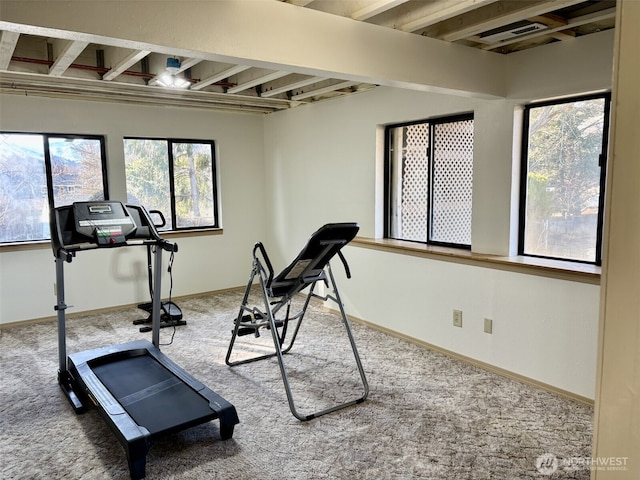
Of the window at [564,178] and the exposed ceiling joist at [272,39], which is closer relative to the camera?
the exposed ceiling joist at [272,39]

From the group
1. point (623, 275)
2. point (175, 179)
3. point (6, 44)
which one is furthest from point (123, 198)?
point (623, 275)

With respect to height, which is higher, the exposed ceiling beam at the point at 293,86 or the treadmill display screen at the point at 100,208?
the exposed ceiling beam at the point at 293,86

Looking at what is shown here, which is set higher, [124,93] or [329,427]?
[124,93]

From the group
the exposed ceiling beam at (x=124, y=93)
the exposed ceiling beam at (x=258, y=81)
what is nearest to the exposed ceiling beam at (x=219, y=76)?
the exposed ceiling beam at (x=258, y=81)

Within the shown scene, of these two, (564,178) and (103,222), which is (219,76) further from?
(564,178)

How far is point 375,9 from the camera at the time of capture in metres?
2.45

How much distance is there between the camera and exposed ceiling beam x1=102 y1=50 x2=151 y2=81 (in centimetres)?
318

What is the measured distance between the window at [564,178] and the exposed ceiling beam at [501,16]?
0.98 meters

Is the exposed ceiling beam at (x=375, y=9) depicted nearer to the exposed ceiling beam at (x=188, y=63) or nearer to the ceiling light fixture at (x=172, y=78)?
the exposed ceiling beam at (x=188, y=63)

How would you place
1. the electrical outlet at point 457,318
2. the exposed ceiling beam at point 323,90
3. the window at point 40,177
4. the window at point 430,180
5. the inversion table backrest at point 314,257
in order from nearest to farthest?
the inversion table backrest at point 314,257
the electrical outlet at point 457,318
the window at point 430,180
the exposed ceiling beam at point 323,90
the window at point 40,177

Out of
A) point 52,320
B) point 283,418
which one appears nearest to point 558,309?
point 283,418

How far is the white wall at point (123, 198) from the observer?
4.84 meters

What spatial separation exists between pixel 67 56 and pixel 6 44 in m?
0.37

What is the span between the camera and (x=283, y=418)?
9.70 ft
